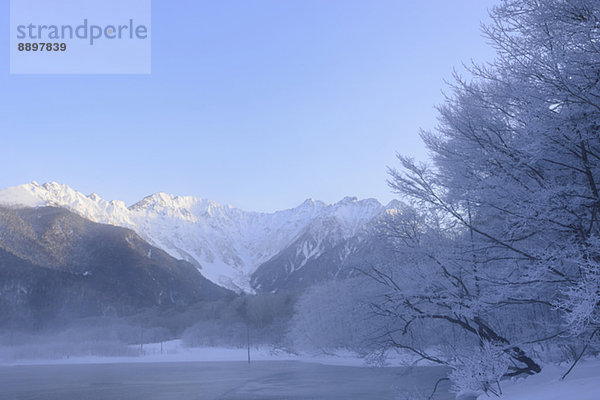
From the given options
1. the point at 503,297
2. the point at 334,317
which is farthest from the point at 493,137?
the point at 334,317

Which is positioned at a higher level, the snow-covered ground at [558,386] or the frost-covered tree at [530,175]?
the frost-covered tree at [530,175]

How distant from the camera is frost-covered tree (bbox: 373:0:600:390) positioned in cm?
713

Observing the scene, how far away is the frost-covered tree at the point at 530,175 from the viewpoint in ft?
23.4

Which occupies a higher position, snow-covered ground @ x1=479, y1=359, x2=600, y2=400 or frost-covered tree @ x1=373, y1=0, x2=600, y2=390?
frost-covered tree @ x1=373, y1=0, x2=600, y2=390

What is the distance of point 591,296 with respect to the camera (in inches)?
223

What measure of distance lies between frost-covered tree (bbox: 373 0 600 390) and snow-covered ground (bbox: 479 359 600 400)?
1.91 feet

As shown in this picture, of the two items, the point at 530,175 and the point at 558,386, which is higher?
the point at 530,175

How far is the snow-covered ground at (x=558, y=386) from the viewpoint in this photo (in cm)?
717

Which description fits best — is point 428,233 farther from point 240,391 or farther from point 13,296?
point 13,296

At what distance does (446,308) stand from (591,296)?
19.0 feet

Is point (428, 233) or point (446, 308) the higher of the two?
point (428, 233)

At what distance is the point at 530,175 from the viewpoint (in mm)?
8297

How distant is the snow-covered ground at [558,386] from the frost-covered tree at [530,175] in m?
0.58

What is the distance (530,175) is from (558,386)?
3.54 m
